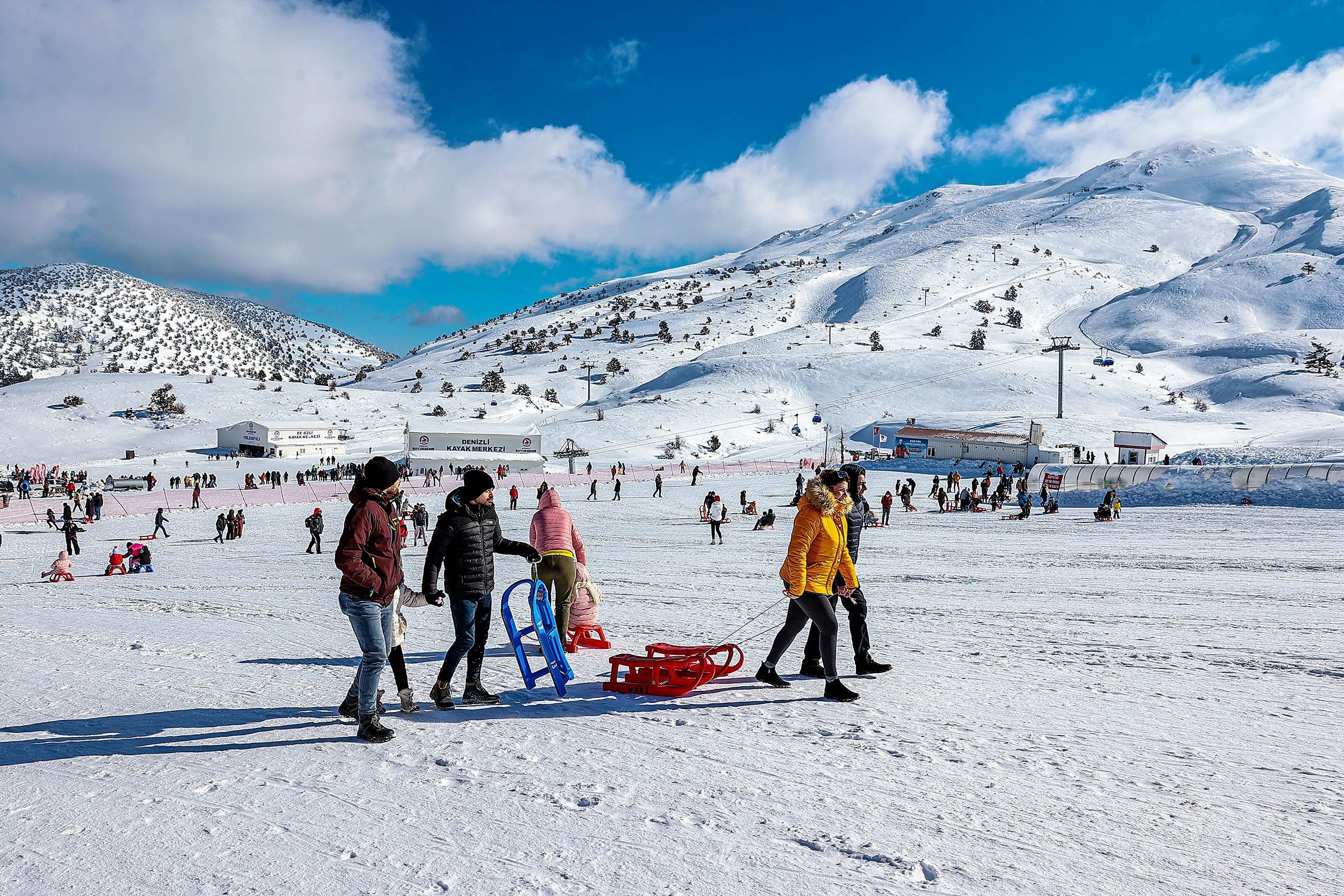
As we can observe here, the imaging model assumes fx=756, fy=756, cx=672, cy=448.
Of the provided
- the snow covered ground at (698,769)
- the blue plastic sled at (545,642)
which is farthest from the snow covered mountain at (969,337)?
the blue plastic sled at (545,642)

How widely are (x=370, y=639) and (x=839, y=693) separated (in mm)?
3494

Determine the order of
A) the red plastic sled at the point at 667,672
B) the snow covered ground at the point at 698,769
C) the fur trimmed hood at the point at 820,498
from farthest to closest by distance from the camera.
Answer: the red plastic sled at the point at 667,672 < the fur trimmed hood at the point at 820,498 < the snow covered ground at the point at 698,769

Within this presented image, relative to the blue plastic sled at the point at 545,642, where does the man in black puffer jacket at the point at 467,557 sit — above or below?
above

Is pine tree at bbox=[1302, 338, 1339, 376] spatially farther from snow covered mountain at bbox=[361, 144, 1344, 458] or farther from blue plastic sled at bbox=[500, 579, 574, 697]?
blue plastic sled at bbox=[500, 579, 574, 697]

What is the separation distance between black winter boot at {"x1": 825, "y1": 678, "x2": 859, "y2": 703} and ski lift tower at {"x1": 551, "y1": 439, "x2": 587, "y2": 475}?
166ft

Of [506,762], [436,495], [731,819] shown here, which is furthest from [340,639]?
[436,495]

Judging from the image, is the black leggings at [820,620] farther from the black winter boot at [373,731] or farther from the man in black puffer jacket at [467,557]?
the black winter boot at [373,731]

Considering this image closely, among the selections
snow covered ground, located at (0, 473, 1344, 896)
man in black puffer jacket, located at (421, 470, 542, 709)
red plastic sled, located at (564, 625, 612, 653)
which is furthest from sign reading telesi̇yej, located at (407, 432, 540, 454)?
man in black puffer jacket, located at (421, 470, 542, 709)

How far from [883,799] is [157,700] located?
5.49 m

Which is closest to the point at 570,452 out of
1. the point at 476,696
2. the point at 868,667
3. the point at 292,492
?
the point at 292,492

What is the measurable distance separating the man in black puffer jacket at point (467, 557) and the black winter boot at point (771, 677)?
216 centimetres

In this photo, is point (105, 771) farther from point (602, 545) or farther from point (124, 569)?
point (602, 545)

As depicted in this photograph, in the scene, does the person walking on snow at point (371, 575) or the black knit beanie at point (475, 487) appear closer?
the person walking on snow at point (371, 575)

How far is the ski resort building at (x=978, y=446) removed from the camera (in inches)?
1953
